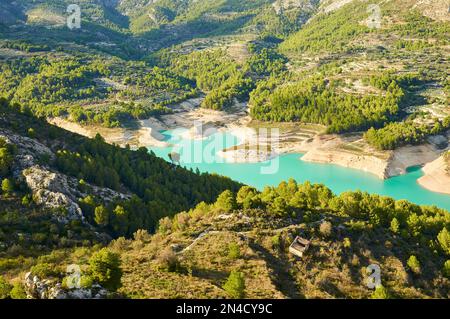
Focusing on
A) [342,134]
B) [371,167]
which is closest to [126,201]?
[371,167]

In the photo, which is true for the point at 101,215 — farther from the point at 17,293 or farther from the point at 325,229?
the point at 325,229

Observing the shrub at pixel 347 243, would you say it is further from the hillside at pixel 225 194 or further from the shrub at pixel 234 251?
the shrub at pixel 234 251

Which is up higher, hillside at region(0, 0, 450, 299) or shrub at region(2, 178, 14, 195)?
shrub at region(2, 178, 14, 195)

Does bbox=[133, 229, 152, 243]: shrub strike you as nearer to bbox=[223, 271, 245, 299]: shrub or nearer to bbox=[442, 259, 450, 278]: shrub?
bbox=[223, 271, 245, 299]: shrub

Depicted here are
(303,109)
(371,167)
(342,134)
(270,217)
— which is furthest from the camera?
(303,109)

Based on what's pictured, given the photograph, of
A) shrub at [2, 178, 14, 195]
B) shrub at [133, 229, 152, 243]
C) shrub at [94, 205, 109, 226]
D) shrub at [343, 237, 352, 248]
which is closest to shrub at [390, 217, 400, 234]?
shrub at [343, 237, 352, 248]
